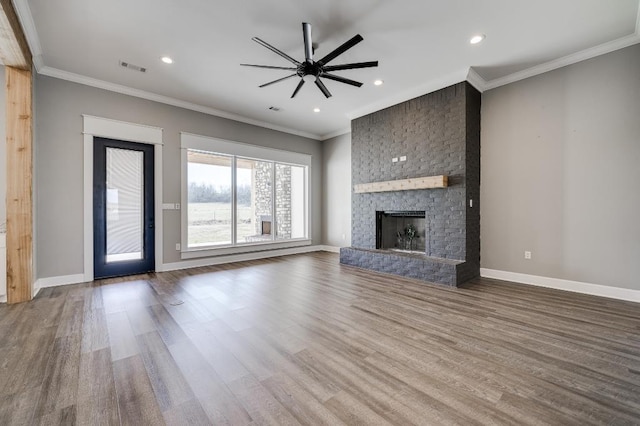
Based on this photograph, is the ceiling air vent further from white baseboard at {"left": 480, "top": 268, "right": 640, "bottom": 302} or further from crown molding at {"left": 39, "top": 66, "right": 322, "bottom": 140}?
white baseboard at {"left": 480, "top": 268, "right": 640, "bottom": 302}

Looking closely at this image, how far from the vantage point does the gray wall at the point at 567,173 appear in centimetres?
339

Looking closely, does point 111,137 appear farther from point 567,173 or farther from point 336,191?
point 567,173

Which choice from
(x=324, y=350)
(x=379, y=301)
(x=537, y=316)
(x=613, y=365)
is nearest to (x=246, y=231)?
(x=379, y=301)

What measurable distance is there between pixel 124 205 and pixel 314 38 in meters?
4.13

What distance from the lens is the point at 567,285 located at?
3.78 meters

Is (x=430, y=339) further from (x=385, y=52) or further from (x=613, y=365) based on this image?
(x=385, y=52)

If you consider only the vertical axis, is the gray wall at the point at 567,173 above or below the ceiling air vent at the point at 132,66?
below

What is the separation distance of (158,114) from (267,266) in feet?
11.6

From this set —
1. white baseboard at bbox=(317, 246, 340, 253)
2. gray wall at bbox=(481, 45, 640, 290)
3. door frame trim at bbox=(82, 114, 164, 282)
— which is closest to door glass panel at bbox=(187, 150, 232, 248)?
door frame trim at bbox=(82, 114, 164, 282)

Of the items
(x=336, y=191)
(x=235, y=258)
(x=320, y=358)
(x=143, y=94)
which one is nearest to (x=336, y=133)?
(x=336, y=191)

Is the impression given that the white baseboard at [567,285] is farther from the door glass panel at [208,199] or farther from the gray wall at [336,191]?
the door glass panel at [208,199]

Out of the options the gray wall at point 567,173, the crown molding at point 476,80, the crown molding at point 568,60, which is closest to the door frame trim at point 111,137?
the crown molding at point 476,80

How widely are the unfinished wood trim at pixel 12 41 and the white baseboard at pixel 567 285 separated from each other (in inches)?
263

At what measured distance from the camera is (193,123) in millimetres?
5367
